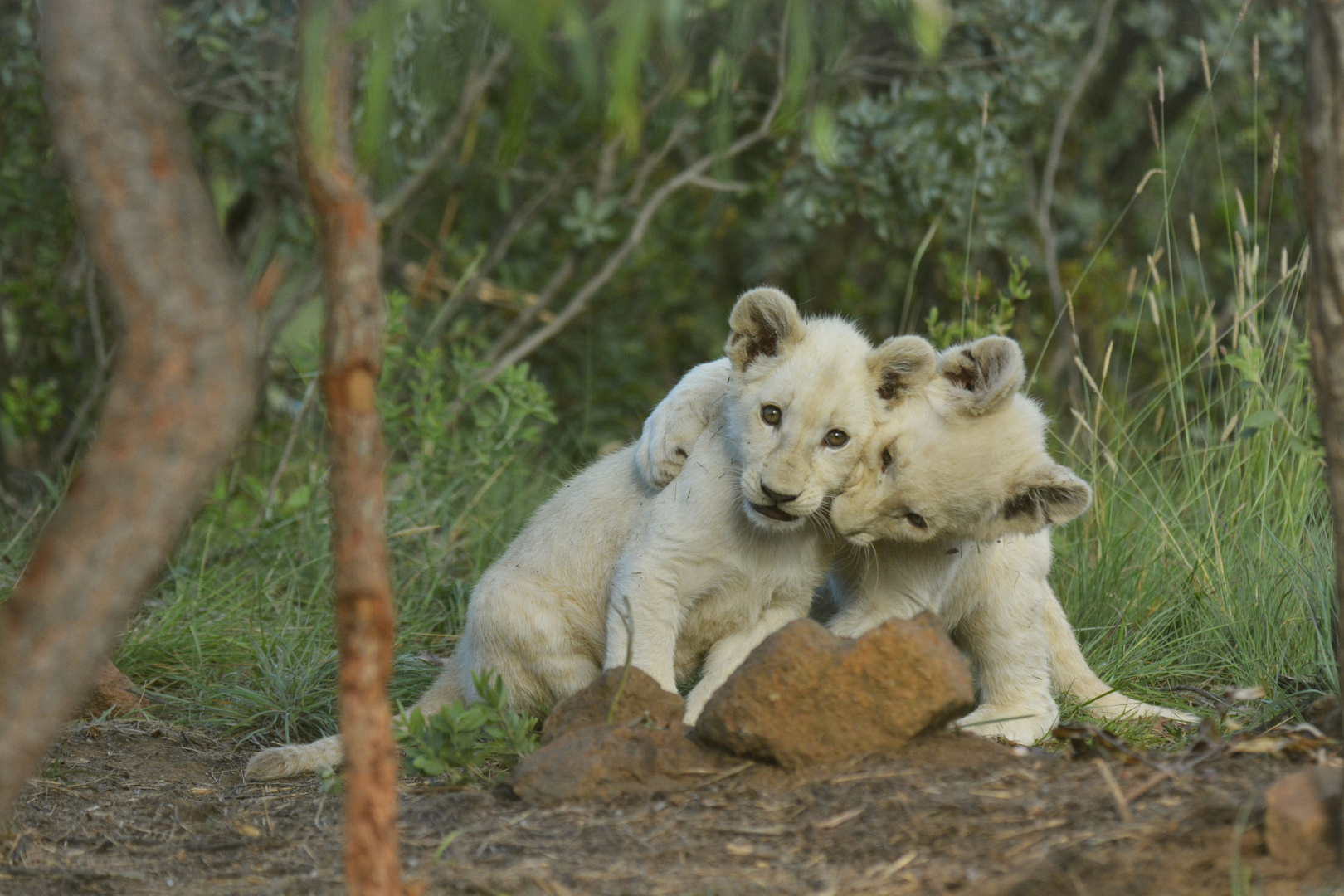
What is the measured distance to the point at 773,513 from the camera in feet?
12.1

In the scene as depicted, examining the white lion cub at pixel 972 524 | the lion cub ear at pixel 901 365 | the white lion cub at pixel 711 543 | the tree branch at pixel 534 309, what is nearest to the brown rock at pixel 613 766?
the white lion cub at pixel 711 543

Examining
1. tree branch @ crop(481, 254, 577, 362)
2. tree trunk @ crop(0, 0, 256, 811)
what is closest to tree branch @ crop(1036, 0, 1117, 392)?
tree branch @ crop(481, 254, 577, 362)

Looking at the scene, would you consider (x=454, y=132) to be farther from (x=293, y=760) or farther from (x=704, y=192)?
(x=293, y=760)

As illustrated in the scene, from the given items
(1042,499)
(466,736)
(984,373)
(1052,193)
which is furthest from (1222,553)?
(1052,193)

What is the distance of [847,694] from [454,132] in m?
4.78

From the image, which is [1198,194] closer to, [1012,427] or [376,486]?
[1012,427]

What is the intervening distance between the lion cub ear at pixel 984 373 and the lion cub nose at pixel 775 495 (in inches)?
22.9

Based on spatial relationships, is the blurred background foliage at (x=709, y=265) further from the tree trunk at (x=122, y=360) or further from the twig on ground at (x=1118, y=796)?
the twig on ground at (x=1118, y=796)

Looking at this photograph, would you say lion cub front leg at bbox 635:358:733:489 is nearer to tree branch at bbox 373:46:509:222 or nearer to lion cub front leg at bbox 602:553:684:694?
lion cub front leg at bbox 602:553:684:694

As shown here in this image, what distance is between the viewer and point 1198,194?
33.3ft

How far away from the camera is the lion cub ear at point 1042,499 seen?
364 cm

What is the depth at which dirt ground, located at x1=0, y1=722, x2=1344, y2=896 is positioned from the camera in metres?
2.54

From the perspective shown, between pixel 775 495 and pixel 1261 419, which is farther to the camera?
pixel 1261 419

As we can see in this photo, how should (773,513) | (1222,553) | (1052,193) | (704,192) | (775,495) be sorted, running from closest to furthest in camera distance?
(775,495) < (773,513) < (1222,553) < (704,192) < (1052,193)
